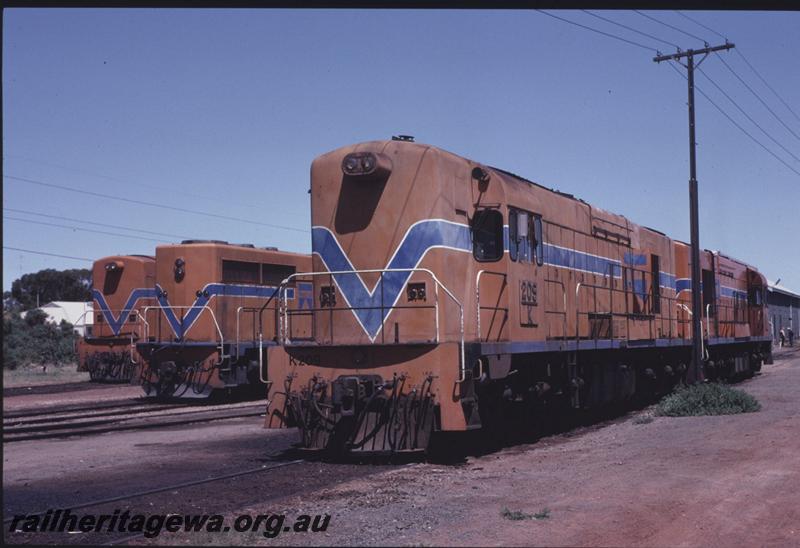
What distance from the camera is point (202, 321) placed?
21.1 metres

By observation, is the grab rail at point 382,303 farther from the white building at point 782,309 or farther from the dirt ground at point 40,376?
the white building at point 782,309

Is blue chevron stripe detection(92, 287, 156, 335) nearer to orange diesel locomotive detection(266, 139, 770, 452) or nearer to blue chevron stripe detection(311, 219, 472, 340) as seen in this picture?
orange diesel locomotive detection(266, 139, 770, 452)

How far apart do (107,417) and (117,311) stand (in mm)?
7016

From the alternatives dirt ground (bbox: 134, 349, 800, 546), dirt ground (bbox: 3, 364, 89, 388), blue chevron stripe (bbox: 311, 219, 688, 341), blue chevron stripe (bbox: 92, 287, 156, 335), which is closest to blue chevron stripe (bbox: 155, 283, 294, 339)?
blue chevron stripe (bbox: 92, 287, 156, 335)

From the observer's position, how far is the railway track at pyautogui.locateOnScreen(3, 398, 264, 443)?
15.1 metres

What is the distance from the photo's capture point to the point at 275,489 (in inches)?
355

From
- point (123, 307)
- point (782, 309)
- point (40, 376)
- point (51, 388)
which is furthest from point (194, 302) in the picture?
point (782, 309)

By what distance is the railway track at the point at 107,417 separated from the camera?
15141 millimetres

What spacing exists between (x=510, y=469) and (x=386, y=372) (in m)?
1.91

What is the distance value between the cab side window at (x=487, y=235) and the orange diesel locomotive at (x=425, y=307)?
0.8 inches

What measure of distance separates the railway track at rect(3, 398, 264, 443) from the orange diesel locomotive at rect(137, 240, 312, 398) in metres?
0.65

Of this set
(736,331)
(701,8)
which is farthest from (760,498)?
(736,331)

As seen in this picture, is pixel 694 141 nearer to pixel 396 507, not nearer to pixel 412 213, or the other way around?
pixel 412 213

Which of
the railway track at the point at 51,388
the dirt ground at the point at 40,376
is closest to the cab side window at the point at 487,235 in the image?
the railway track at the point at 51,388
